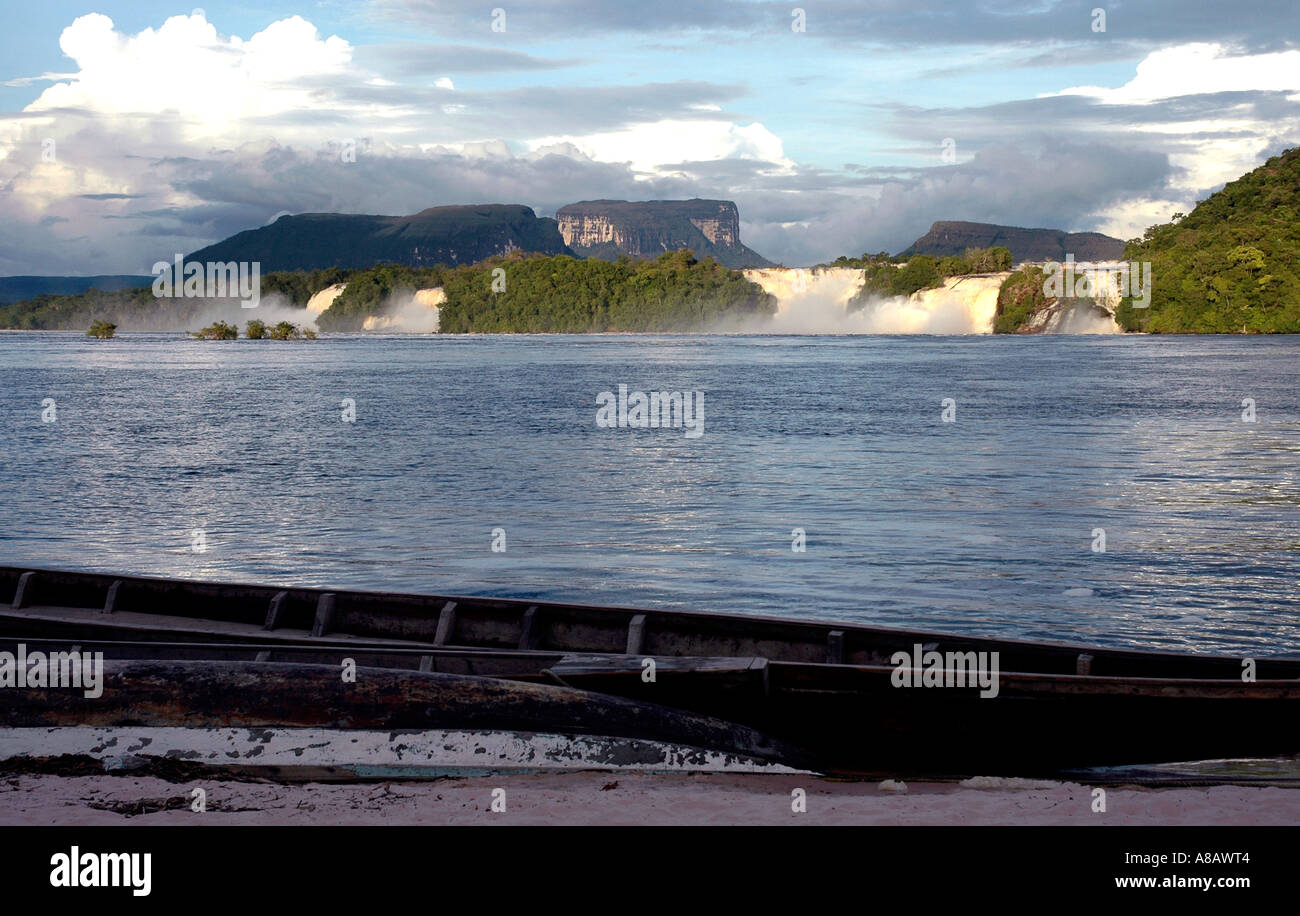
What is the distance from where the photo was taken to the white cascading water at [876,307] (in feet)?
Result: 552

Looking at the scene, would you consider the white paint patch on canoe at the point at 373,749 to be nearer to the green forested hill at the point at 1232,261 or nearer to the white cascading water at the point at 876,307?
the green forested hill at the point at 1232,261

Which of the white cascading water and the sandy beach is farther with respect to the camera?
the white cascading water

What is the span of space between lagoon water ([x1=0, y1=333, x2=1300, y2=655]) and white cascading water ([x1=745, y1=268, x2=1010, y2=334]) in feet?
378

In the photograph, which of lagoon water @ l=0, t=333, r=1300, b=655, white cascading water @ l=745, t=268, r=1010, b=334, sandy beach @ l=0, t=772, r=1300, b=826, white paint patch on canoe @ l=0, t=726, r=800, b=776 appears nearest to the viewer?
sandy beach @ l=0, t=772, r=1300, b=826

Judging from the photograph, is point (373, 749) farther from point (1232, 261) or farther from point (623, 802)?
point (1232, 261)

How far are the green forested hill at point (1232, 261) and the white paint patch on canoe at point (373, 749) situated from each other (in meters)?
125

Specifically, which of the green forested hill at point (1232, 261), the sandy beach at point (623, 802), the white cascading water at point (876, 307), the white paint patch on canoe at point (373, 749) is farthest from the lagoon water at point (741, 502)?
the white cascading water at point (876, 307)

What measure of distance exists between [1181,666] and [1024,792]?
218 centimetres

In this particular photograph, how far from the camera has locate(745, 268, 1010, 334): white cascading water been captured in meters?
168

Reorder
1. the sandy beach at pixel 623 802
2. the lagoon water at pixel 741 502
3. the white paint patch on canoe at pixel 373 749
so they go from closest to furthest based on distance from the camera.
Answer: the sandy beach at pixel 623 802, the white paint patch on canoe at pixel 373 749, the lagoon water at pixel 741 502

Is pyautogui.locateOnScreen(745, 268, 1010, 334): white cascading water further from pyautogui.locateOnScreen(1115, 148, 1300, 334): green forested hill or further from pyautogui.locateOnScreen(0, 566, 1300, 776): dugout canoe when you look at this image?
pyautogui.locateOnScreen(0, 566, 1300, 776): dugout canoe

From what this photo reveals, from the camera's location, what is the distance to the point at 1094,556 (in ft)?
60.0

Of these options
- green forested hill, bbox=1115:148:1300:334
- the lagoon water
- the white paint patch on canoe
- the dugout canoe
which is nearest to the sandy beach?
the white paint patch on canoe
